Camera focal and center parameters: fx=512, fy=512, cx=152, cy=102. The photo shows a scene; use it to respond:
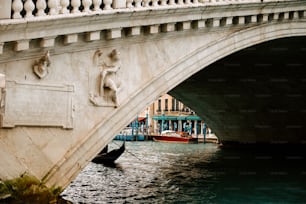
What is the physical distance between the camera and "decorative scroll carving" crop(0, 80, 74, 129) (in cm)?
551

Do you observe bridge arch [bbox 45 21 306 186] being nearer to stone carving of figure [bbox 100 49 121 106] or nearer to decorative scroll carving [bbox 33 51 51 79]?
stone carving of figure [bbox 100 49 121 106]

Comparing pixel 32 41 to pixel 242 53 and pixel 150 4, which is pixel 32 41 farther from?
pixel 242 53

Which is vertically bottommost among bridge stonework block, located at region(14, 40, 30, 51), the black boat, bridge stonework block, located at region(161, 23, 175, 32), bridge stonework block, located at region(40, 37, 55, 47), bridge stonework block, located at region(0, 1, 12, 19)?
the black boat

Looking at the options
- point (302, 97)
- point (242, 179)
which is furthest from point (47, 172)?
point (302, 97)

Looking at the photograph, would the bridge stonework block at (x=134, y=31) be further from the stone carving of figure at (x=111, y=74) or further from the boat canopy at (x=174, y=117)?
the boat canopy at (x=174, y=117)

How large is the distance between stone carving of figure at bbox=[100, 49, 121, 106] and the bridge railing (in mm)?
599

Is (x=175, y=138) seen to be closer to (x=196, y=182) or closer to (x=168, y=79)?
(x=196, y=182)

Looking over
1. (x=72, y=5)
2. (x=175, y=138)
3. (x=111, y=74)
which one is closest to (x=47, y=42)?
(x=72, y=5)

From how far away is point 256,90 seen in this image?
54.6 ft

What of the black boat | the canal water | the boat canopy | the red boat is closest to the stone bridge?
the canal water

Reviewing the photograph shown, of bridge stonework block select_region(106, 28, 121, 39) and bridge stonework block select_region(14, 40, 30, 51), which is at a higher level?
bridge stonework block select_region(106, 28, 121, 39)

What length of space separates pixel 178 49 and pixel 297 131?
12917 mm

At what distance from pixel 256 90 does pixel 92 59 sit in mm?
11209

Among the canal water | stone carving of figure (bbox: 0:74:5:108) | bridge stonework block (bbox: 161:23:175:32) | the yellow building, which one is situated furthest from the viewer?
the yellow building
